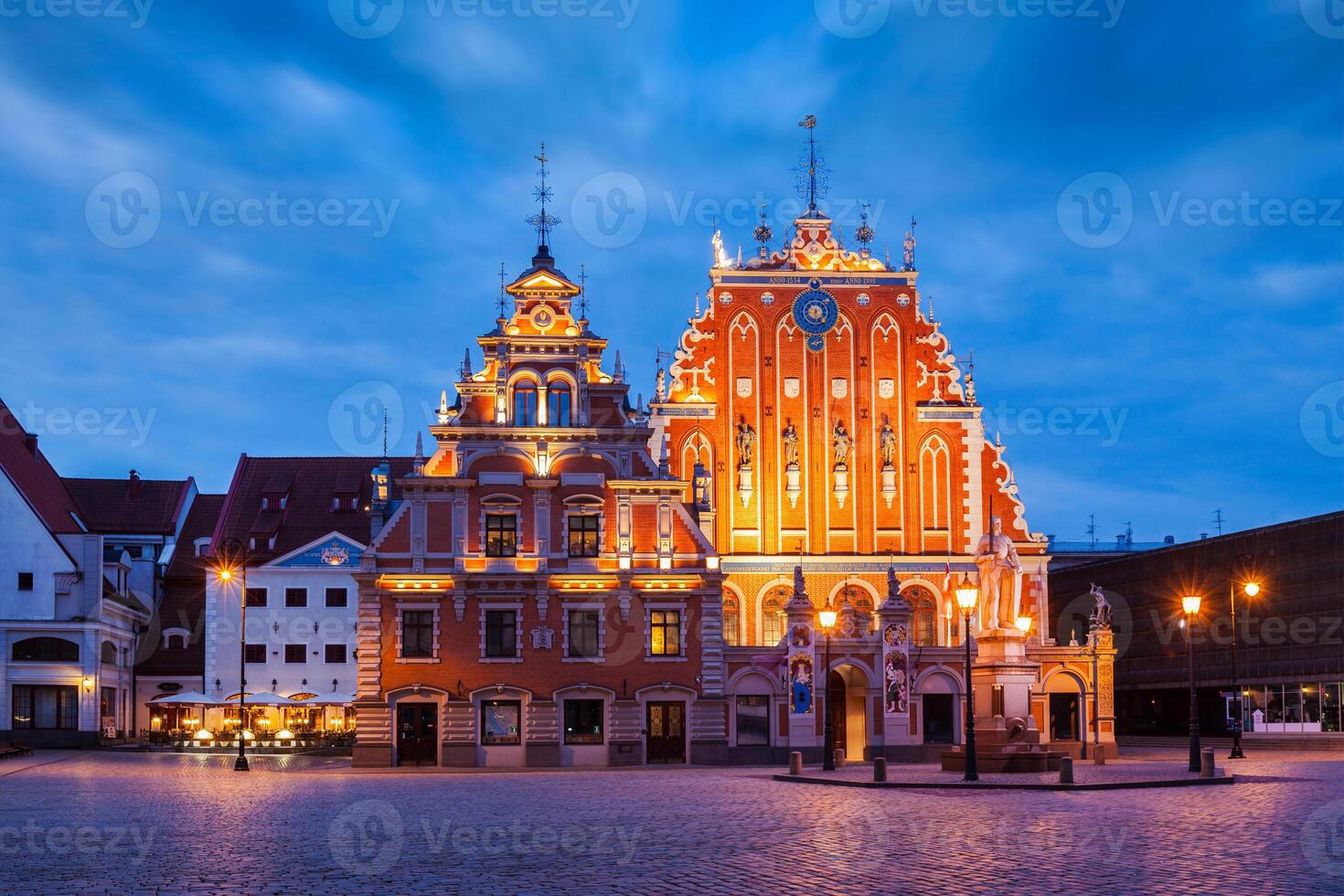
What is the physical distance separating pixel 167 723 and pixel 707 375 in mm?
32001

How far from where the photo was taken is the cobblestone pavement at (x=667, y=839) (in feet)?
53.3

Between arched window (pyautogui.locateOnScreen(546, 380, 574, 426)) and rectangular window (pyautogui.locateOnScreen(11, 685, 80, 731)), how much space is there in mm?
28129

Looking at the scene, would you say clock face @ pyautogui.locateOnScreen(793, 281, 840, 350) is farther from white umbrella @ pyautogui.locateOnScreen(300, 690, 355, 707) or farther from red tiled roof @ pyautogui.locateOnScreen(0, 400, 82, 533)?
red tiled roof @ pyautogui.locateOnScreen(0, 400, 82, 533)

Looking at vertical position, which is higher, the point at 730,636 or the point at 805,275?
the point at 805,275

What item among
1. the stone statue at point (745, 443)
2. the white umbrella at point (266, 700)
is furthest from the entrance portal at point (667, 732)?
the white umbrella at point (266, 700)

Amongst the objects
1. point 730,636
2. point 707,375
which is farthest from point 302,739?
point 707,375

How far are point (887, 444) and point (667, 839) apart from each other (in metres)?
45.3

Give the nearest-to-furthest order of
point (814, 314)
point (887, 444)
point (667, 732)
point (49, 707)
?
point (667, 732) < point (49, 707) < point (887, 444) < point (814, 314)

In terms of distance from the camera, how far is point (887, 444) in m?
65.0

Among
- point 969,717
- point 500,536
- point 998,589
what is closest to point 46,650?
point 500,536

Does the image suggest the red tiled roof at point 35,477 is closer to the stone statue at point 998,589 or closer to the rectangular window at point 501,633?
the rectangular window at point 501,633

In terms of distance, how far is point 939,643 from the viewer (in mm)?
62781

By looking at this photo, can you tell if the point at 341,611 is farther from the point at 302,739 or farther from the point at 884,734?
the point at 884,734

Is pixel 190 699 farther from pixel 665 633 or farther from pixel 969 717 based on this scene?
pixel 969 717
